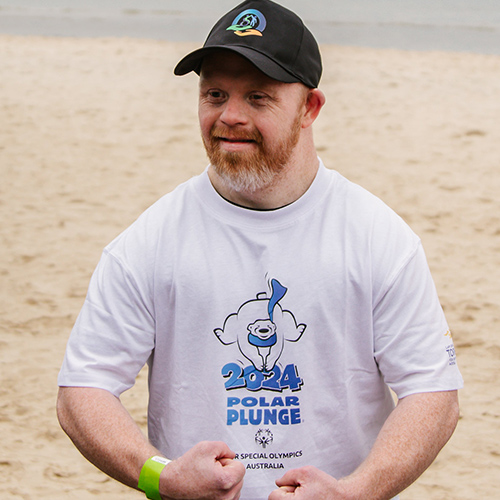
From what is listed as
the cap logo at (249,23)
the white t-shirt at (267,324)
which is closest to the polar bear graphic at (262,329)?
the white t-shirt at (267,324)

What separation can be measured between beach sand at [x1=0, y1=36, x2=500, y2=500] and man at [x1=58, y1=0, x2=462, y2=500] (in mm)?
2486

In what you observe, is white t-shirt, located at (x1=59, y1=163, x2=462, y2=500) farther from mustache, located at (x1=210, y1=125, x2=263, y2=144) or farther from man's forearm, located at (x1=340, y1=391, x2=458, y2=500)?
mustache, located at (x1=210, y1=125, x2=263, y2=144)

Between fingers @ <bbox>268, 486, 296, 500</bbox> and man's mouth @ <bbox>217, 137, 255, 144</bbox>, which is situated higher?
man's mouth @ <bbox>217, 137, 255, 144</bbox>

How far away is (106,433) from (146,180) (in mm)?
7301

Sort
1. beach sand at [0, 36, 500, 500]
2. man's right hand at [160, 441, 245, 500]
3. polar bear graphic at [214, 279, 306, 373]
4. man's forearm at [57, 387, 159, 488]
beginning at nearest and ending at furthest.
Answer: man's right hand at [160, 441, 245, 500]
man's forearm at [57, 387, 159, 488]
polar bear graphic at [214, 279, 306, 373]
beach sand at [0, 36, 500, 500]

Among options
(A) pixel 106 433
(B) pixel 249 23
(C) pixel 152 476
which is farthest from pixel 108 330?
(B) pixel 249 23

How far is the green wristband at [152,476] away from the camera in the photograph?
1.83 metres

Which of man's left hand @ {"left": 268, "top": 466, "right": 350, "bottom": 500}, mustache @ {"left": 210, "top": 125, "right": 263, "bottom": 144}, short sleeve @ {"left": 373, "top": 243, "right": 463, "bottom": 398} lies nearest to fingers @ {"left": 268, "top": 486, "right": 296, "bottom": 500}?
man's left hand @ {"left": 268, "top": 466, "right": 350, "bottom": 500}

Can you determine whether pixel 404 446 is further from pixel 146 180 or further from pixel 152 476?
pixel 146 180

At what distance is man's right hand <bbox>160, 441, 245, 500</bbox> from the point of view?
5.84ft

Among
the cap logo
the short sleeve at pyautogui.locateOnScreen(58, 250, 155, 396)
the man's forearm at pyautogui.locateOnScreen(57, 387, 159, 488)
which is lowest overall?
the man's forearm at pyautogui.locateOnScreen(57, 387, 159, 488)

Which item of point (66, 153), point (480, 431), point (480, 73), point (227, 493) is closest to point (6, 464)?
point (480, 431)

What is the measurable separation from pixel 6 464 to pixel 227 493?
3026mm

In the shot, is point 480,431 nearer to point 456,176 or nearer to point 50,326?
point 50,326
